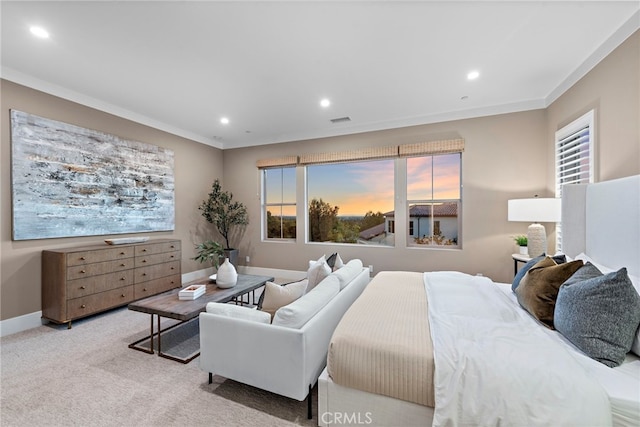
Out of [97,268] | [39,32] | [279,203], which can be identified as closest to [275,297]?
[97,268]

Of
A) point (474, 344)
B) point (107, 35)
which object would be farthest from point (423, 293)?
point (107, 35)

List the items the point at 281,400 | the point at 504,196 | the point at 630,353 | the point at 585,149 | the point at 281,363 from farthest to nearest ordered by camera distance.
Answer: the point at 504,196 → the point at 585,149 → the point at 281,400 → the point at 281,363 → the point at 630,353

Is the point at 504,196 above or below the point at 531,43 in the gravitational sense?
below

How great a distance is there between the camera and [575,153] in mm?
2891

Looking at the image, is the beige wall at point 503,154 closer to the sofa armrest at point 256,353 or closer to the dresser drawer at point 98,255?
the dresser drawer at point 98,255

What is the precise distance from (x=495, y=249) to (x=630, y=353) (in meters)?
2.57

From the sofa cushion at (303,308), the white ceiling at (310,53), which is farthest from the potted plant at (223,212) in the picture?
the sofa cushion at (303,308)

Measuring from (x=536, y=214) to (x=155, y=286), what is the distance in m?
5.18

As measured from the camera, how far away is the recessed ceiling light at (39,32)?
2145 millimetres

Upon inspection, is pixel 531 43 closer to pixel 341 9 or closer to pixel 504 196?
pixel 341 9

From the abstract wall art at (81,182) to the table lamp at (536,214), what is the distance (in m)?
5.24

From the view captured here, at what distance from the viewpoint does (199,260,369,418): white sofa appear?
5.32 feet

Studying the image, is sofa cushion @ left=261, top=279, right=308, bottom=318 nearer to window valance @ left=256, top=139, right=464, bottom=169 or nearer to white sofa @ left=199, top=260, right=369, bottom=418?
white sofa @ left=199, top=260, right=369, bottom=418

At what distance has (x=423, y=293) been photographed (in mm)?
2279
